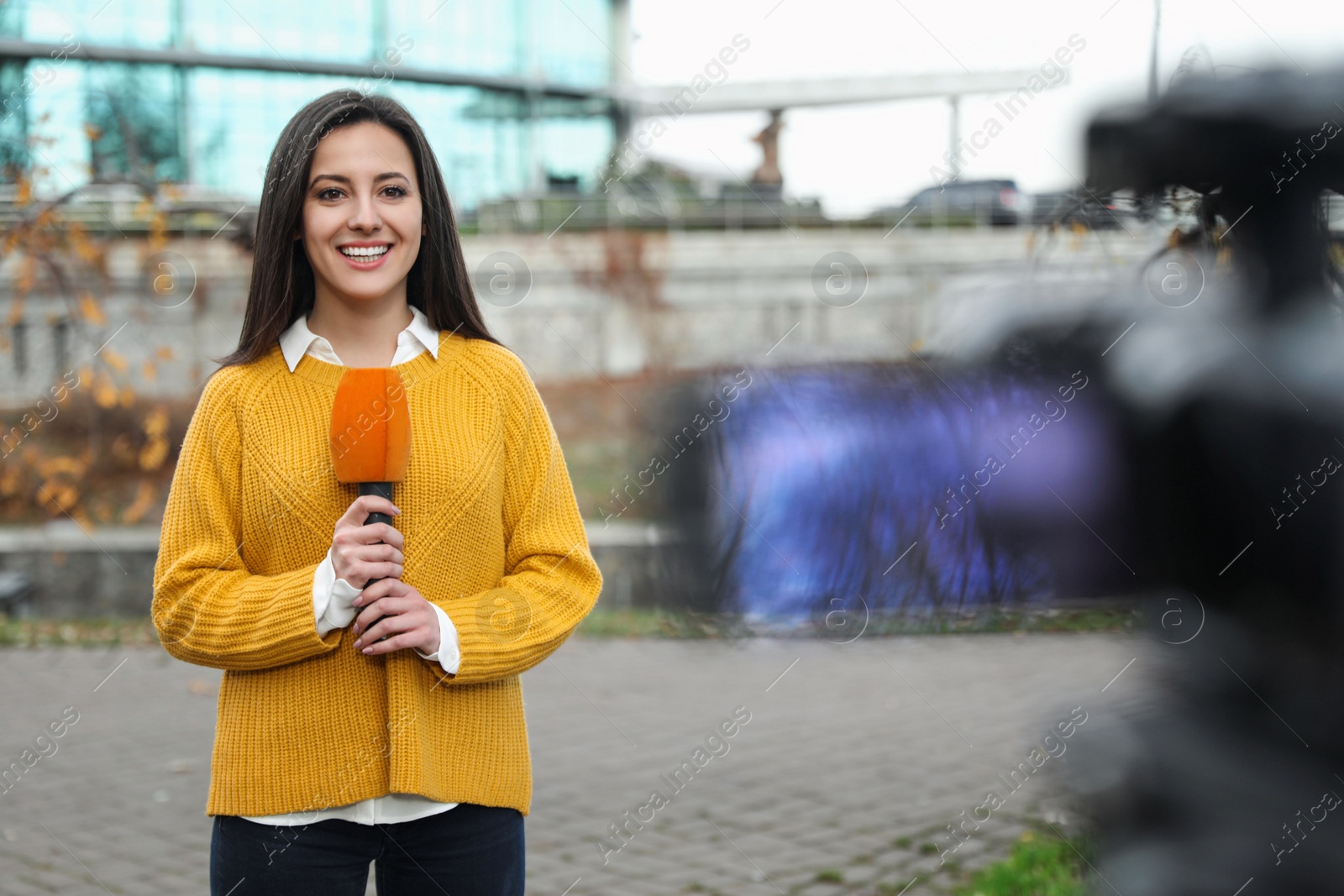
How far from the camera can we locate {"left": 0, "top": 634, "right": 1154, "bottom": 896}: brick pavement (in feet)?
15.5

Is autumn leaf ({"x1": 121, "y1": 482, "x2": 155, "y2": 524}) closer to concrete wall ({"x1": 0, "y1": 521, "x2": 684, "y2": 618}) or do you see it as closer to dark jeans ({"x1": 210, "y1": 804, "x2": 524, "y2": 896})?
concrete wall ({"x1": 0, "y1": 521, "x2": 684, "y2": 618})

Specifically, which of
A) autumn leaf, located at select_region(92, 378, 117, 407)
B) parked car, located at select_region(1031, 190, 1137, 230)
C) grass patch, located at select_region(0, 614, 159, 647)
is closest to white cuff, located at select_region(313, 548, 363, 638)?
parked car, located at select_region(1031, 190, 1137, 230)

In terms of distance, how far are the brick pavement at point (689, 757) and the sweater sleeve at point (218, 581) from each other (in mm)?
1288

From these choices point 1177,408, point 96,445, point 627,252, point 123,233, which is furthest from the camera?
point 627,252

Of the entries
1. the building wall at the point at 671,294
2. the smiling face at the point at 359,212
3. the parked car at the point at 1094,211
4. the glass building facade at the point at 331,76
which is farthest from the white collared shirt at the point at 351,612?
the glass building facade at the point at 331,76

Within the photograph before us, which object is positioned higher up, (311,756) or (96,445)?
(311,756)

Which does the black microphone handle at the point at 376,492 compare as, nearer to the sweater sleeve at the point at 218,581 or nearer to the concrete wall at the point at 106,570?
the sweater sleeve at the point at 218,581

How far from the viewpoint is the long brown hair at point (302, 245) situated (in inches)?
76.9

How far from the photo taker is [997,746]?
20.6 feet

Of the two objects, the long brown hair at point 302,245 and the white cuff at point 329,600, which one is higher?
the long brown hair at point 302,245

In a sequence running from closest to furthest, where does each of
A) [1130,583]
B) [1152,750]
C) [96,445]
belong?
[1130,583] < [1152,750] < [96,445]

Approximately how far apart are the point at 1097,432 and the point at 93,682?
7.79 m

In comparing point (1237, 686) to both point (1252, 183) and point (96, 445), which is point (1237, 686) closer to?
point (1252, 183)

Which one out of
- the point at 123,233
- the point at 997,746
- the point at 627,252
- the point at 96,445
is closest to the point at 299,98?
the point at 627,252
